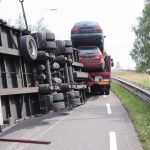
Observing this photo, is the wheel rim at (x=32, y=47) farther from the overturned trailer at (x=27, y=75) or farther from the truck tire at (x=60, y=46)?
the truck tire at (x=60, y=46)

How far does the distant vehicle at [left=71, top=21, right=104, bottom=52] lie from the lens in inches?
714

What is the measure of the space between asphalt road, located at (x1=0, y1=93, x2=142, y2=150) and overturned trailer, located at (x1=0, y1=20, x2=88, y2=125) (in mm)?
531

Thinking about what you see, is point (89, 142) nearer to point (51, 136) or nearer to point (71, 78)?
point (51, 136)

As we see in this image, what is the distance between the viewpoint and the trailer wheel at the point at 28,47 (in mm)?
8086

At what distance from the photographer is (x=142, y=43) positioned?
180 feet

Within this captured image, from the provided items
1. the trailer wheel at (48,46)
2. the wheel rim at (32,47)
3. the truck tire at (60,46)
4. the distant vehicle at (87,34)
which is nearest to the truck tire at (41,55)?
the trailer wheel at (48,46)

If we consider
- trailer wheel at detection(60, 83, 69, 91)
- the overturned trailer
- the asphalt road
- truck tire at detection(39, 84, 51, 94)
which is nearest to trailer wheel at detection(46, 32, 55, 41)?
the overturned trailer

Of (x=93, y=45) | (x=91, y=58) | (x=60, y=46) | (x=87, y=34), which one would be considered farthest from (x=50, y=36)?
(x=93, y=45)

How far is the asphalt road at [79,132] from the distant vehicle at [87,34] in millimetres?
6772

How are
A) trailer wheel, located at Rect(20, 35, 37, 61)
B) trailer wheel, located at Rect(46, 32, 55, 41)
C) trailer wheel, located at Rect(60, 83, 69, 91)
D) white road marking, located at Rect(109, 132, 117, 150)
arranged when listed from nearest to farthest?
white road marking, located at Rect(109, 132, 117, 150), trailer wheel, located at Rect(20, 35, 37, 61), trailer wheel, located at Rect(46, 32, 55, 41), trailer wheel, located at Rect(60, 83, 69, 91)

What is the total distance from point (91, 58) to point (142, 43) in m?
38.9

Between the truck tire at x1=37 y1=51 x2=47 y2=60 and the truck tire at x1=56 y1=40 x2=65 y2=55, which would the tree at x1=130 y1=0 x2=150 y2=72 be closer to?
the truck tire at x1=56 y1=40 x2=65 y2=55

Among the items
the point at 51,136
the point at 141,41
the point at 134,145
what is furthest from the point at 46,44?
the point at 141,41

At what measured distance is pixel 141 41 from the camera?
55031 millimetres
